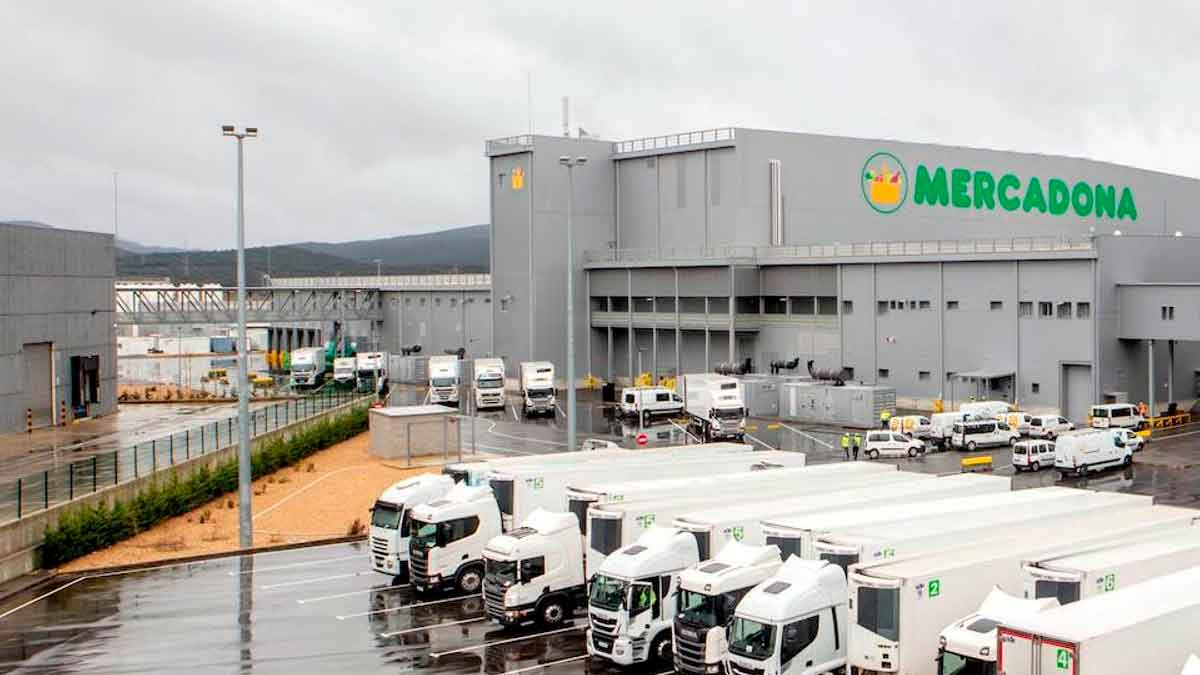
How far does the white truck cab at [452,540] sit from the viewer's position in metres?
25.8

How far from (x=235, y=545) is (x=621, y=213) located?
50.7 meters

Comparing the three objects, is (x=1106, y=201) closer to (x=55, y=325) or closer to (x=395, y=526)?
(x=55, y=325)

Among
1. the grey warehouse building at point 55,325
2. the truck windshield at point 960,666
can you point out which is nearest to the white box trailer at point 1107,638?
the truck windshield at point 960,666

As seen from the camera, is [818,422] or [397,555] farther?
[818,422]

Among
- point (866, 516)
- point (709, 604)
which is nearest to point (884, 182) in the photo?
point (866, 516)

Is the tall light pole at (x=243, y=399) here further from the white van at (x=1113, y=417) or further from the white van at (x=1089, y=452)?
the white van at (x=1113, y=417)

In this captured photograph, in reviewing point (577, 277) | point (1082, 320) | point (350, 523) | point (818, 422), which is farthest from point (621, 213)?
point (350, 523)

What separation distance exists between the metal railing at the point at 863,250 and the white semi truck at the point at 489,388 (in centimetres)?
1352

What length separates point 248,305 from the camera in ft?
292

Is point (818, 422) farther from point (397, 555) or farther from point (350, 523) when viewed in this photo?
point (397, 555)

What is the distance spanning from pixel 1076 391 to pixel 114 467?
40.0 m

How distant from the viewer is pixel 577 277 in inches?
3078

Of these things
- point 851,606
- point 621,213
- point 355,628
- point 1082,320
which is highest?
point 621,213

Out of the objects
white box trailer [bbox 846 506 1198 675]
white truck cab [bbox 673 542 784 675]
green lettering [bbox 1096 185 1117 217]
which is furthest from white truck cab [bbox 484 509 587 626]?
green lettering [bbox 1096 185 1117 217]
